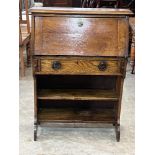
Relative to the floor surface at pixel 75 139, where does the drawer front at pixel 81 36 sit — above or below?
above

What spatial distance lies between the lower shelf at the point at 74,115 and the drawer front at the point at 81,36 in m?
0.60

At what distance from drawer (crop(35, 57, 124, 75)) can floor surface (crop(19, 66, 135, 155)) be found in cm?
56

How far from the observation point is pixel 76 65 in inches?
93.0

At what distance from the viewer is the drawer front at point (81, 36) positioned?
2.31 m

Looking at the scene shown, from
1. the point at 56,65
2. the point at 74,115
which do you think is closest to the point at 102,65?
the point at 56,65

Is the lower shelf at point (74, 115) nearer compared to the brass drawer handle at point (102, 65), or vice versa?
the brass drawer handle at point (102, 65)

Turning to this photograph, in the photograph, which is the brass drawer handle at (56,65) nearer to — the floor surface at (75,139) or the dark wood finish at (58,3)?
the floor surface at (75,139)
